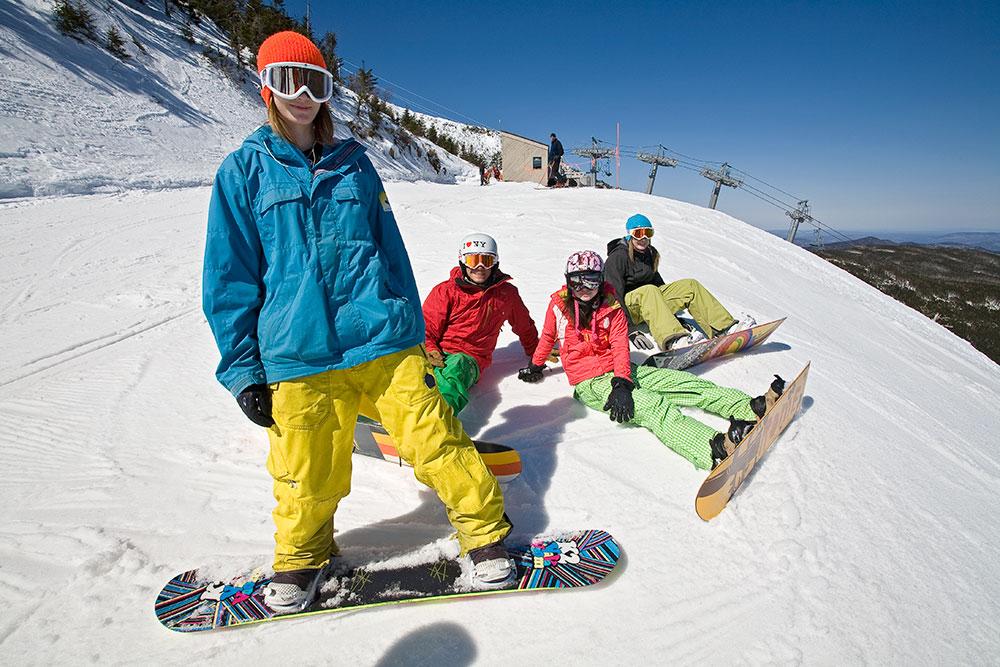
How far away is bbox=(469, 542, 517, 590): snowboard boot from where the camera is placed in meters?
1.95

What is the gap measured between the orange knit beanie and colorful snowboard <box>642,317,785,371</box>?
344cm

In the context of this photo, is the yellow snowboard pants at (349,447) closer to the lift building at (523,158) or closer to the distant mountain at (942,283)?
the distant mountain at (942,283)

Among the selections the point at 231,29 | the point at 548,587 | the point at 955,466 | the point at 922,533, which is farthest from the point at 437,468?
the point at 231,29

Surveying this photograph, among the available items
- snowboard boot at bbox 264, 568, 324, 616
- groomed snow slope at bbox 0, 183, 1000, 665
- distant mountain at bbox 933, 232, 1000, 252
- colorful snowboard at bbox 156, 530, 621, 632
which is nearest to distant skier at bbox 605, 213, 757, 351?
groomed snow slope at bbox 0, 183, 1000, 665

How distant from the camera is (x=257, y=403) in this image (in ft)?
5.74

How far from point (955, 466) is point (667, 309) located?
2.41 metres

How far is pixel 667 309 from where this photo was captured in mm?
4660

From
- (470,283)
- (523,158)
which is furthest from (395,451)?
(523,158)

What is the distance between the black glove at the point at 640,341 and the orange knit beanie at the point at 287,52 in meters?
4.04

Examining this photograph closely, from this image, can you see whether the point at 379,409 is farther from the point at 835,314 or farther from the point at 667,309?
the point at 835,314

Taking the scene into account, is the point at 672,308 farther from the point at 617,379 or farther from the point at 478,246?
the point at 478,246

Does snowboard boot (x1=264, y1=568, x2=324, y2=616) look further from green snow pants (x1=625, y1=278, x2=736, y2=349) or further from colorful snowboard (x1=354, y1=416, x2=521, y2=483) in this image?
green snow pants (x1=625, y1=278, x2=736, y2=349)

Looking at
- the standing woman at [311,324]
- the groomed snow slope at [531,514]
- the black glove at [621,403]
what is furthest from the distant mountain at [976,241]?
the standing woman at [311,324]

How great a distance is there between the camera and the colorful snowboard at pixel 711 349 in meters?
4.20
